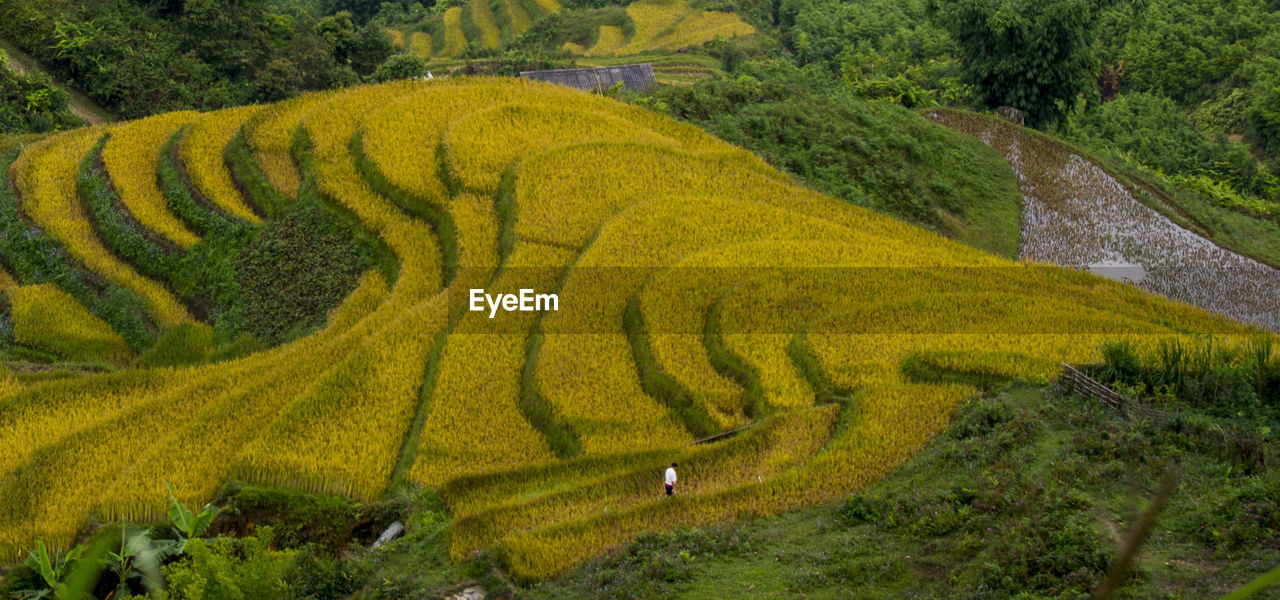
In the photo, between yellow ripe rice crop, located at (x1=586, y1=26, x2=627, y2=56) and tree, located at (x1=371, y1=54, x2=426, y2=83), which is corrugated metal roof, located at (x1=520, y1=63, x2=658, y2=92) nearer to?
tree, located at (x1=371, y1=54, x2=426, y2=83)

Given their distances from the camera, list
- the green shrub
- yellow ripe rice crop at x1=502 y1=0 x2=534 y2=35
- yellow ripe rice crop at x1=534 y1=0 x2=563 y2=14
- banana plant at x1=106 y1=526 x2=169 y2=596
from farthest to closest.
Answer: yellow ripe rice crop at x1=534 y1=0 x2=563 y2=14 → yellow ripe rice crop at x1=502 y1=0 x2=534 y2=35 → banana plant at x1=106 y1=526 x2=169 y2=596 → the green shrub

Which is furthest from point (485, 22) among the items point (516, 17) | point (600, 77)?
point (600, 77)

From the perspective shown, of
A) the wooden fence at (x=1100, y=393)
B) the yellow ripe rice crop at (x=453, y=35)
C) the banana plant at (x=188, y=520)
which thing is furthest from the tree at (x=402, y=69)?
the yellow ripe rice crop at (x=453, y=35)

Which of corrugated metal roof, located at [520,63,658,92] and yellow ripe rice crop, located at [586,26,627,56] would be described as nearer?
corrugated metal roof, located at [520,63,658,92]

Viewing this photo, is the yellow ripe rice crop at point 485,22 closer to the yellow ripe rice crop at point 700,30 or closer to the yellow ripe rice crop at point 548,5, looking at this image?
the yellow ripe rice crop at point 548,5

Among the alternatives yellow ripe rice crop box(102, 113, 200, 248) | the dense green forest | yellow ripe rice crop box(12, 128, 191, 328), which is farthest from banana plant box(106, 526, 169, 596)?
the dense green forest

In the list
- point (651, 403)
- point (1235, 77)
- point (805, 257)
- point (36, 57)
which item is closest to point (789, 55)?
point (1235, 77)
